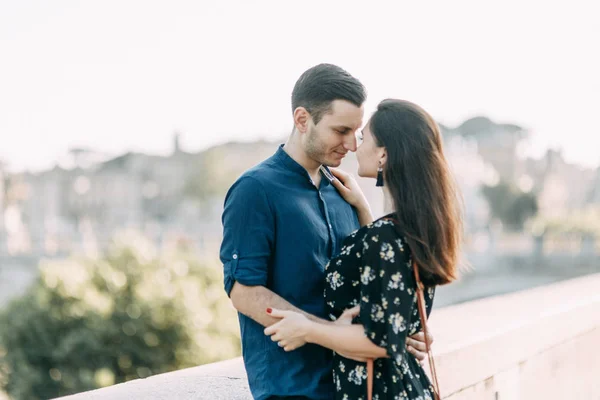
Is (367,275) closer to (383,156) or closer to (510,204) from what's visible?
(383,156)

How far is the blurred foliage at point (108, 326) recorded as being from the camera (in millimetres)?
10336

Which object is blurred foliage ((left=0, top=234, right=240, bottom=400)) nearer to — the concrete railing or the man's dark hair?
the concrete railing

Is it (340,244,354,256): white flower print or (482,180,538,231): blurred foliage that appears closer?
(340,244,354,256): white flower print

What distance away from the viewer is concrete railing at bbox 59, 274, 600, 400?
2.34 meters

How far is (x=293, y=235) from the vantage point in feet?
6.31

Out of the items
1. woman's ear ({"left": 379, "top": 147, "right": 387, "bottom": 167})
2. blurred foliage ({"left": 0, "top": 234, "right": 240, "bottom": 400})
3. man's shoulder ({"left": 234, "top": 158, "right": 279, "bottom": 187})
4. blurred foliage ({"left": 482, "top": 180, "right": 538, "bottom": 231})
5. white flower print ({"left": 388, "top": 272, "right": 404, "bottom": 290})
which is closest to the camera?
white flower print ({"left": 388, "top": 272, "right": 404, "bottom": 290})

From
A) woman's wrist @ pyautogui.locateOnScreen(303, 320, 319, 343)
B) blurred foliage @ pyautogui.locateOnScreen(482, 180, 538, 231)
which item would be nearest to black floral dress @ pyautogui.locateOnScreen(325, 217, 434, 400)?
woman's wrist @ pyautogui.locateOnScreen(303, 320, 319, 343)

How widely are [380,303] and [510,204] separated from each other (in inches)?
1647

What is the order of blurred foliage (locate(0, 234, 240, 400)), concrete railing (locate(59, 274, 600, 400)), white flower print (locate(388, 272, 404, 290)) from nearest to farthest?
white flower print (locate(388, 272, 404, 290))
concrete railing (locate(59, 274, 600, 400))
blurred foliage (locate(0, 234, 240, 400))

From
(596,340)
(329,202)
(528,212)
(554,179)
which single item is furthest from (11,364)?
(554,179)

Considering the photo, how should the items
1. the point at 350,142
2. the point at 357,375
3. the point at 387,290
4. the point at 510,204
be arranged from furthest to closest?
1. the point at 510,204
2. the point at 350,142
3. the point at 357,375
4. the point at 387,290

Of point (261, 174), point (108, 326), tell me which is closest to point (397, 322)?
point (261, 174)

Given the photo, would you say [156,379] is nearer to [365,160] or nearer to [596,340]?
[365,160]

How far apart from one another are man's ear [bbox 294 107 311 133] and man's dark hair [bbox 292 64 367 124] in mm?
13
